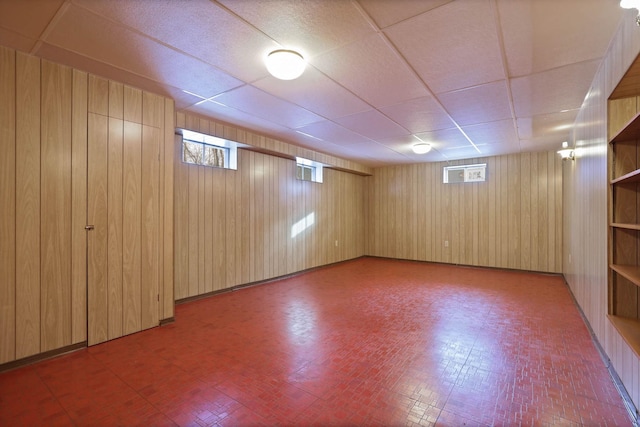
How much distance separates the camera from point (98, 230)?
9.39 feet

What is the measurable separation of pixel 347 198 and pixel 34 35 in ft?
21.1

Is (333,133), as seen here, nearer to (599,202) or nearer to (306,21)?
(306,21)

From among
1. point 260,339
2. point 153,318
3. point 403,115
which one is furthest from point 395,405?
point 403,115

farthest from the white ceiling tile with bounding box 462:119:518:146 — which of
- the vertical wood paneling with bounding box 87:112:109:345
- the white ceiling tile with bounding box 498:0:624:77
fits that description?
the vertical wood paneling with bounding box 87:112:109:345

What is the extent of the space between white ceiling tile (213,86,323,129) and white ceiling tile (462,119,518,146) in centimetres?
243

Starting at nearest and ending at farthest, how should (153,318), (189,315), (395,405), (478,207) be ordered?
(395,405) → (153,318) → (189,315) → (478,207)

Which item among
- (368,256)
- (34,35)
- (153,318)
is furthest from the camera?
(368,256)

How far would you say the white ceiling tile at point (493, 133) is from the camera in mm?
4281

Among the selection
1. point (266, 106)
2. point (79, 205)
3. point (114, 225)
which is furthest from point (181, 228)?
point (266, 106)

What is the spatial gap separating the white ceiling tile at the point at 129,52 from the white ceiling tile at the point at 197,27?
5.3 inches

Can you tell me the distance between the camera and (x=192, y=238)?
4.33 m

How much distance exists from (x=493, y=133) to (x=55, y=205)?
5.71 meters

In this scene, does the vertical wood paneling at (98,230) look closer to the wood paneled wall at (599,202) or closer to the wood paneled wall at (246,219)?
the wood paneled wall at (246,219)

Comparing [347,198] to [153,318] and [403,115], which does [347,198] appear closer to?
[403,115]
